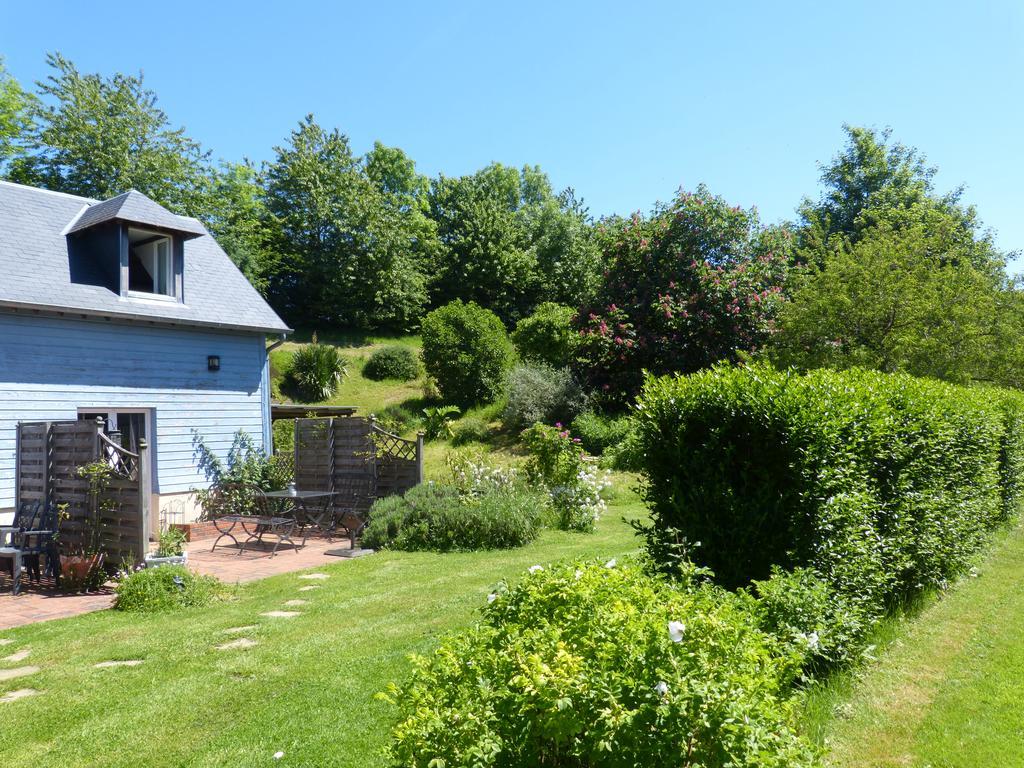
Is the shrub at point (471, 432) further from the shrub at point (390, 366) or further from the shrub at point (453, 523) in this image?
the shrub at point (453, 523)

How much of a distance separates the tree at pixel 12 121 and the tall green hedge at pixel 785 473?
3117 cm

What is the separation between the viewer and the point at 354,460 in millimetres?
12328

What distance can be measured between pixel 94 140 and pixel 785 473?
1216 inches

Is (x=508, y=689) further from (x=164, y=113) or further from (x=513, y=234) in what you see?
(x=513, y=234)

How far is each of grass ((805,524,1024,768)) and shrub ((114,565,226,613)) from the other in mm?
5883

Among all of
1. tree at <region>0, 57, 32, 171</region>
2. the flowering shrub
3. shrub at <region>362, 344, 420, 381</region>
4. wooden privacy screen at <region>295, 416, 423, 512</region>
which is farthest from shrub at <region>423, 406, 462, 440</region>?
tree at <region>0, 57, 32, 171</region>

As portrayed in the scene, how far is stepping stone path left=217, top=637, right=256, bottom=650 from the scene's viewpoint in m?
5.39

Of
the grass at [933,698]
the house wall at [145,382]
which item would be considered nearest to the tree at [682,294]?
the house wall at [145,382]

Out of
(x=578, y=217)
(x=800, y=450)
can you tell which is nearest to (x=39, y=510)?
(x=800, y=450)

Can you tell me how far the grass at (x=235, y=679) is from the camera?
3.64 meters

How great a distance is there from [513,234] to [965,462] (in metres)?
32.7

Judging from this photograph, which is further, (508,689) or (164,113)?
(164,113)

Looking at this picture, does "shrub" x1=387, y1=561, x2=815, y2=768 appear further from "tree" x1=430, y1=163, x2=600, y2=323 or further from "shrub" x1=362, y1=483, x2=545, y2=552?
"tree" x1=430, y1=163, x2=600, y2=323

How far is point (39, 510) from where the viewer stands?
28.6ft
